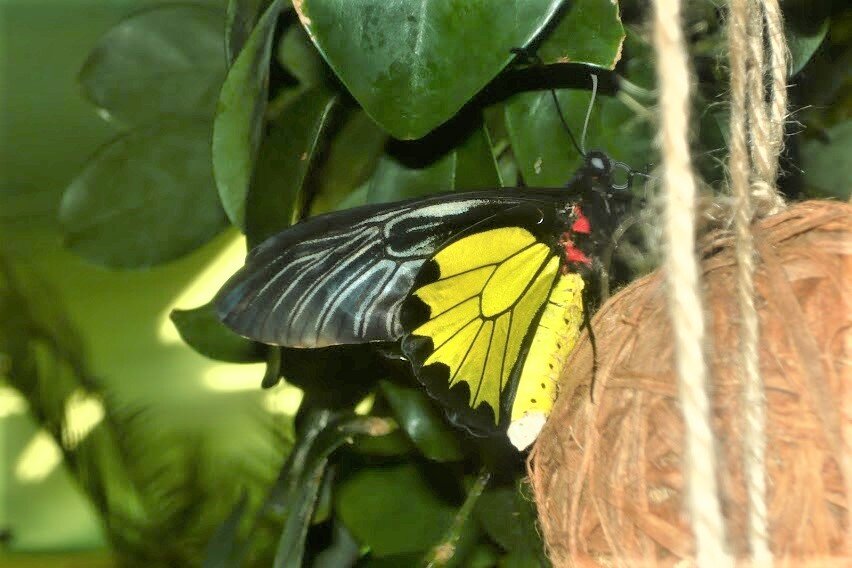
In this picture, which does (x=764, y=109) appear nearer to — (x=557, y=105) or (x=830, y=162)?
(x=557, y=105)

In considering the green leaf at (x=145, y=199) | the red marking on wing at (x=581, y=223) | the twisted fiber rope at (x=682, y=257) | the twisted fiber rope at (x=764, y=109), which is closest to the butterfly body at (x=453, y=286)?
the red marking on wing at (x=581, y=223)

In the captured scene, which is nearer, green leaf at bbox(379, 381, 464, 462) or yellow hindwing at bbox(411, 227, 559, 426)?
yellow hindwing at bbox(411, 227, 559, 426)

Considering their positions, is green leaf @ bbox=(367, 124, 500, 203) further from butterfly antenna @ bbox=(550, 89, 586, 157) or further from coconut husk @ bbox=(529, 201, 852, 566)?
coconut husk @ bbox=(529, 201, 852, 566)

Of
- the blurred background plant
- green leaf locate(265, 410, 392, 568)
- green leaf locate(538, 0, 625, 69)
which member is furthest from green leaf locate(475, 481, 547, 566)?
green leaf locate(538, 0, 625, 69)

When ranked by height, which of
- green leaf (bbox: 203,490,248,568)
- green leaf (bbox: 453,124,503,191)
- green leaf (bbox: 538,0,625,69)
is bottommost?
green leaf (bbox: 203,490,248,568)

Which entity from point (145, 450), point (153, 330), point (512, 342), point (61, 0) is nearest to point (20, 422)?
point (153, 330)

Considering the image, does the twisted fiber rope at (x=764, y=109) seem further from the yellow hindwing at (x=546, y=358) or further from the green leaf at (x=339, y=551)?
the green leaf at (x=339, y=551)
